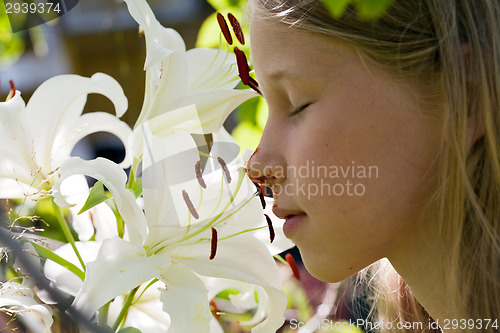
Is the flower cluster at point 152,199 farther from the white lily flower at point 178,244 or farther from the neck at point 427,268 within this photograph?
the neck at point 427,268

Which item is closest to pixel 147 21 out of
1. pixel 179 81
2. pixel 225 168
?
pixel 179 81

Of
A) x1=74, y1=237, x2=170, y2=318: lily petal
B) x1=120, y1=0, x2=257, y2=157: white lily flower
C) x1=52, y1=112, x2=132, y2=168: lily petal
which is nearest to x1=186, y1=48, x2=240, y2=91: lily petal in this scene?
x1=120, y1=0, x2=257, y2=157: white lily flower

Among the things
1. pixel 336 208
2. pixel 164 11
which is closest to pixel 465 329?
pixel 336 208

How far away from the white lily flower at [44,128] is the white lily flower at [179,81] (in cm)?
7

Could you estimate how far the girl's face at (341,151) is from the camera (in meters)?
0.69

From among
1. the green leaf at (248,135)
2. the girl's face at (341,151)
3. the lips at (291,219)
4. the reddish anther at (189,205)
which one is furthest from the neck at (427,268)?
the green leaf at (248,135)

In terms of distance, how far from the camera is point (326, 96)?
2.29ft

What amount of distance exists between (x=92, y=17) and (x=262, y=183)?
102 inches

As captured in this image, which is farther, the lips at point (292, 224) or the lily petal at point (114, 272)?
the lips at point (292, 224)

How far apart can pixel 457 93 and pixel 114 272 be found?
355 mm

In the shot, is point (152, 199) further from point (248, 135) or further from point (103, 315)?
point (248, 135)

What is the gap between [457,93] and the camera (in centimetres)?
66

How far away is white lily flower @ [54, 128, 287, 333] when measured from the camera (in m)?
0.67

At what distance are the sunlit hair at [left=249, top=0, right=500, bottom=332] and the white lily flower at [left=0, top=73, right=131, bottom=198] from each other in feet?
0.80
